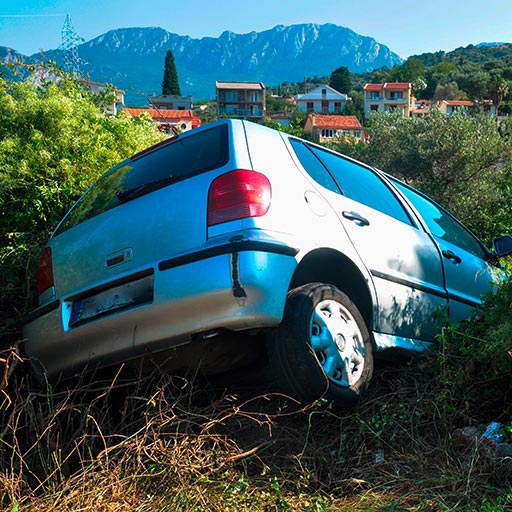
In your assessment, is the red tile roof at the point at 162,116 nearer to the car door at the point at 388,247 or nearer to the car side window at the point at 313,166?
the car door at the point at 388,247

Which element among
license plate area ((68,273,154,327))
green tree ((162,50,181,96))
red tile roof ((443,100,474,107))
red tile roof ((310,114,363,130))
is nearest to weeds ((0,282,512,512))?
license plate area ((68,273,154,327))

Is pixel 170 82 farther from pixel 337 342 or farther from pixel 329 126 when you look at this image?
pixel 337 342

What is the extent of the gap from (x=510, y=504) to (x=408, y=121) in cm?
1703

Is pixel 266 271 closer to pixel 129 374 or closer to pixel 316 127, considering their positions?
pixel 129 374

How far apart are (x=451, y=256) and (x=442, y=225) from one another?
45 cm

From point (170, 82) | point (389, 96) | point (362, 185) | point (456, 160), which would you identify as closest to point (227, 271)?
point (362, 185)

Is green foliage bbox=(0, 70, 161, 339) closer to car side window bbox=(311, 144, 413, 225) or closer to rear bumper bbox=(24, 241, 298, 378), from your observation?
rear bumper bbox=(24, 241, 298, 378)

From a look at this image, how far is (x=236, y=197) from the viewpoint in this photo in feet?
8.47

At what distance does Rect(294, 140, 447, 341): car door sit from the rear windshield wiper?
80 cm

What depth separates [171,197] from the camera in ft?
8.95

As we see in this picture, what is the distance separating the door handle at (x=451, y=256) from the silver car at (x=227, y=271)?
2.82ft

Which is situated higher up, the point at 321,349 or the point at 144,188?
the point at 144,188

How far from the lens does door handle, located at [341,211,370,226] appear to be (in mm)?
3188

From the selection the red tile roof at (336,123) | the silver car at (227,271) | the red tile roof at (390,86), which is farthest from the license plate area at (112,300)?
the red tile roof at (390,86)
